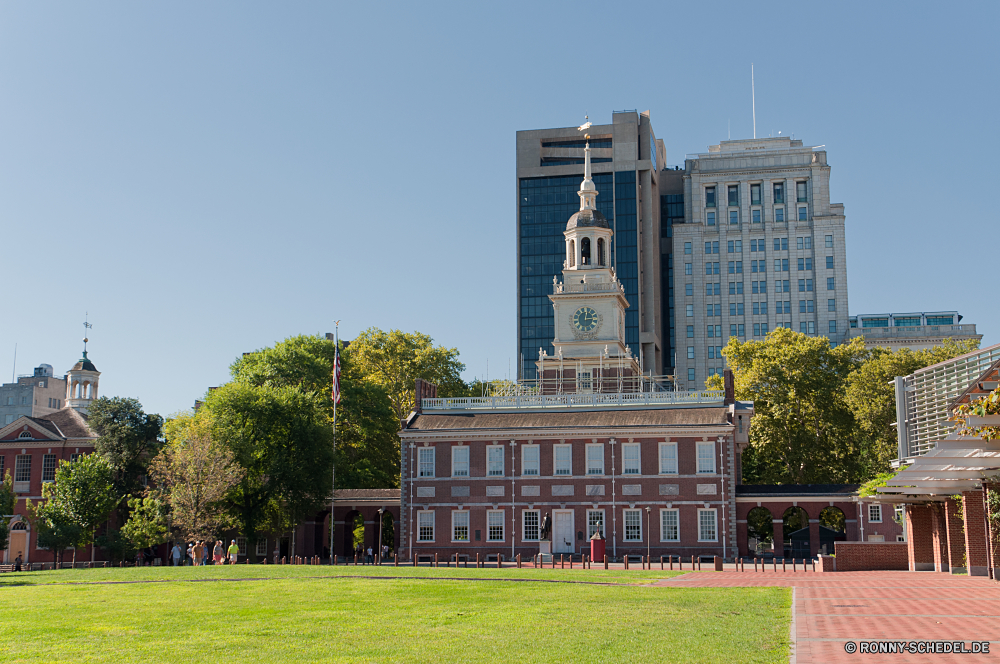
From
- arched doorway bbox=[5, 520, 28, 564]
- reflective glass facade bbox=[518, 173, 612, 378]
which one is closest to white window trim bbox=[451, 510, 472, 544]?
arched doorway bbox=[5, 520, 28, 564]

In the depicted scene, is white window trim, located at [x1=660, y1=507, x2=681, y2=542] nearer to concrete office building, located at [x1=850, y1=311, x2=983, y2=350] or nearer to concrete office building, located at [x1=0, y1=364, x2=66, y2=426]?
concrete office building, located at [x1=850, y1=311, x2=983, y2=350]

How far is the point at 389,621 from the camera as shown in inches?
794

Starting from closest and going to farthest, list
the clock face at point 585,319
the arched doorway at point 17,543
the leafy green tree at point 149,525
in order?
the leafy green tree at point 149,525 < the clock face at point 585,319 < the arched doorway at point 17,543

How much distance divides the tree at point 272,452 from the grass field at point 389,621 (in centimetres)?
2630

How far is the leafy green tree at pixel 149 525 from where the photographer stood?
182ft

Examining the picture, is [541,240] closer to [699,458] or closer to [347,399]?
[347,399]

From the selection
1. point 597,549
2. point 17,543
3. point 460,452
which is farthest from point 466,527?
point 17,543

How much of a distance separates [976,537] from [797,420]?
4169cm

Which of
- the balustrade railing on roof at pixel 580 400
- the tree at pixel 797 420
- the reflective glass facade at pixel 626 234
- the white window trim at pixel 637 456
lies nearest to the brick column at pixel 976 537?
the white window trim at pixel 637 456

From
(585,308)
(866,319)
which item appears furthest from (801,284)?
(585,308)

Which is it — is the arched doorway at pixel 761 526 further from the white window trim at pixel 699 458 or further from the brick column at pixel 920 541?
the brick column at pixel 920 541

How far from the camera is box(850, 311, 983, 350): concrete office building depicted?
433ft

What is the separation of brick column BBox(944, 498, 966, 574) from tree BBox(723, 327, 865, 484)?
117ft

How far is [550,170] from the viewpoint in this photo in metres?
145
